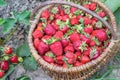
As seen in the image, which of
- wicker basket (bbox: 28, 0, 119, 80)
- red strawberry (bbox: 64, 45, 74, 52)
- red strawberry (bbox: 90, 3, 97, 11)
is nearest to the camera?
wicker basket (bbox: 28, 0, 119, 80)

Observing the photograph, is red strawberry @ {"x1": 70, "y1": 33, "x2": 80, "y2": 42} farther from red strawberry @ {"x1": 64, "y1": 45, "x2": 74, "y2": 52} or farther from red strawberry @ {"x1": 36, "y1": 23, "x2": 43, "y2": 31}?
red strawberry @ {"x1": 36, "y1": 23, "x2": 43, "y2": 31}

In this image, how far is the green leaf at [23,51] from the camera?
2000 millimetres

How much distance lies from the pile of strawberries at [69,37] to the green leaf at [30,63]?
0.19 metres

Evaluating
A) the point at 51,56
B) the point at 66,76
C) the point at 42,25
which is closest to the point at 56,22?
the point at 42,25

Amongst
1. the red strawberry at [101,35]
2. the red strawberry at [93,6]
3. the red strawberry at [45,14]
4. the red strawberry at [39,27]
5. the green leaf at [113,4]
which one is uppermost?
the green leaf at [113,4]

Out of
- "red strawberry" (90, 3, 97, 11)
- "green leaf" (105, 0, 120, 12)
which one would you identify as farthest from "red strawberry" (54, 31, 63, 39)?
"green leaf" (105, 0, 120, 12)

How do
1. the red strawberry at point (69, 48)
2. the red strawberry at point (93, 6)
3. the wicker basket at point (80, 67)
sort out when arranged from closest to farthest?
the wicker basket at point (80, 67) → the red strawberry at point (69, 48) → the red strawberry at point (93, 6)

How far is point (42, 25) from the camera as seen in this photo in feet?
6.23

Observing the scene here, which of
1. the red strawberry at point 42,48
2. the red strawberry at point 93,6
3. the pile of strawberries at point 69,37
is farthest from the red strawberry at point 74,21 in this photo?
the red strawberry at point 42,48

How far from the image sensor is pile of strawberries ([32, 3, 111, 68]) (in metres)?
1.76

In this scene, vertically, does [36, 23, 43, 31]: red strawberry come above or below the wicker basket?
above

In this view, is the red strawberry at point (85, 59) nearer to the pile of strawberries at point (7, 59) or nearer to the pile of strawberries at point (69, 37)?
the pile of strawberries at point (69, 37)

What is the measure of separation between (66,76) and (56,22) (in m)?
0.34

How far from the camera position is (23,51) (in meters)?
2.01
